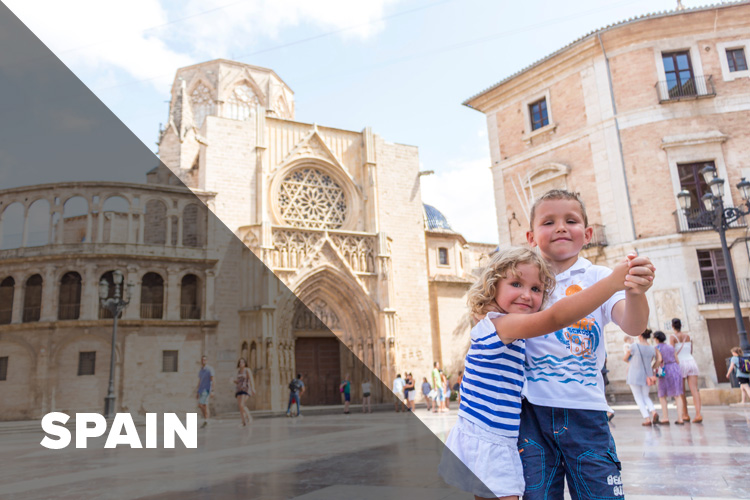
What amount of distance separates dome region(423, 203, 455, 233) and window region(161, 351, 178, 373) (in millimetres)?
15873

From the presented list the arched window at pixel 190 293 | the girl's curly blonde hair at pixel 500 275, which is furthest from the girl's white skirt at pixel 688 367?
the arched window at pixel 190 293

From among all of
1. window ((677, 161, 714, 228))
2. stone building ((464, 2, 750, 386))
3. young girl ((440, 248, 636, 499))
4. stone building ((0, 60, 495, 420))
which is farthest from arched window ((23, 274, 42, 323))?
window ((677, 161, 714, 228))

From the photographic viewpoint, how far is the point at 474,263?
38000 millimetres

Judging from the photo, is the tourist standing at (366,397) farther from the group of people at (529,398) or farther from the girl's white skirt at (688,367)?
the group of people at (529,398)

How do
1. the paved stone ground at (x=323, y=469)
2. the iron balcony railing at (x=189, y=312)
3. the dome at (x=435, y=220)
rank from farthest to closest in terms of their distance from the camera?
the dome at (x=435, y=220) < the iron balcony railing at (x=189, y=312) < the paved stone ground at (x=323, y=469)

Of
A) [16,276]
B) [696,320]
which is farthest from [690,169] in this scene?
[16,276]

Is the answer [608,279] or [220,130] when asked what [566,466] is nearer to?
[608,279]

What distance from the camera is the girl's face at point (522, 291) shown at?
1965mm

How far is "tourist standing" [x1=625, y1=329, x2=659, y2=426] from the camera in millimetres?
8141

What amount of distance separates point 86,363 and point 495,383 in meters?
20.6

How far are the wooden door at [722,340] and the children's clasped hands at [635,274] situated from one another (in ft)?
55.7

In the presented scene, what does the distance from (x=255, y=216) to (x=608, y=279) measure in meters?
22.1

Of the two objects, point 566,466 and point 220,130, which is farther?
point 220,130

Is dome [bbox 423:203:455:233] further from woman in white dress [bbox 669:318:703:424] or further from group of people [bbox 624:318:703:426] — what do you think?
group of people [bbox 624:318:703:426]
